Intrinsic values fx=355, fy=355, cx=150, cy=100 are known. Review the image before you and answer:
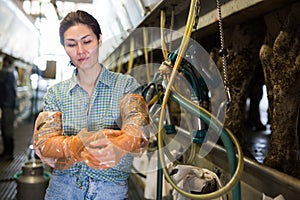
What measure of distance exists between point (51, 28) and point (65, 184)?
42 centimetres

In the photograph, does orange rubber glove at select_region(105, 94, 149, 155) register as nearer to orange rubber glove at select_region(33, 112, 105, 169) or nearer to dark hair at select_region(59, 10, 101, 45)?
orange rubber glove at select_region(33, 112, 105, 169)

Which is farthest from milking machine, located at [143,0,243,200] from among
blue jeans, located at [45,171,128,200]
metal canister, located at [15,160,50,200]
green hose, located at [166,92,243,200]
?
metal canister, located at [15,160,50,200]

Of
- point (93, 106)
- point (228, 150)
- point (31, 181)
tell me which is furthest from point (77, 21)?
point (31, 181)

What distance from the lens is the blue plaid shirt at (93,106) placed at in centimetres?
84

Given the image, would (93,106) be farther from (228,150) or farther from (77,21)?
(228,150)

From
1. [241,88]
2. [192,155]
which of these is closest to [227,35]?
[241,88]

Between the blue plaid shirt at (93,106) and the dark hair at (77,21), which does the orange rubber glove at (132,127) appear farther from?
the dark hair at (77,21)

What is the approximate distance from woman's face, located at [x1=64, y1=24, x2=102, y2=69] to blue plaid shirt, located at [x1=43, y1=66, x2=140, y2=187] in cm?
7

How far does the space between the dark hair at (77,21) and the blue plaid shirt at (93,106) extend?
0.34 feet

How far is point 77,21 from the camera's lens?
0.79m

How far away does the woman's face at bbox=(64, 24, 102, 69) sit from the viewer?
784 millimetres

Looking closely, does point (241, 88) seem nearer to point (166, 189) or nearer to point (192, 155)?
point (192, 155)

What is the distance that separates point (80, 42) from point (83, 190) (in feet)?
1.20

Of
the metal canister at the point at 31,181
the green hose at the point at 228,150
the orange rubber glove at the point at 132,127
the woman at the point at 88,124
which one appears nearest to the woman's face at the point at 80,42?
the woman at the point at 88,124
